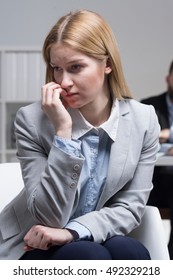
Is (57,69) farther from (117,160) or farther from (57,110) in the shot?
(117,160)

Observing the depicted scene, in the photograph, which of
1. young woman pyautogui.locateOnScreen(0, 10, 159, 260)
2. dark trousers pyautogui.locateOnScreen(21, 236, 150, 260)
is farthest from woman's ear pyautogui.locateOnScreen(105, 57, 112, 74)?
dark trousers pyautogui.locateOnScreen(21, 236, 150, 260)

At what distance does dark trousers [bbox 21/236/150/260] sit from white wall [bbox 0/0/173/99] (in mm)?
2863

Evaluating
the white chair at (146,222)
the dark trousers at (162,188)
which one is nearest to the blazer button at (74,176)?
the white chair at (146,222)

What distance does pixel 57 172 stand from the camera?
1.08 meters

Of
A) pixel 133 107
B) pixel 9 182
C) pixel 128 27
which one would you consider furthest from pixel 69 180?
pixel 128 27

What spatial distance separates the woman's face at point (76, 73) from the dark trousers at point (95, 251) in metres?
0.27

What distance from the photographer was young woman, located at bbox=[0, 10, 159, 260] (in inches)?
42.6

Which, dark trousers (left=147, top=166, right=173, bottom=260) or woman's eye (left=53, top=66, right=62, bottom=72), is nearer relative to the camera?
woman's eye (left=53, top=66, right=62, bottom=72)

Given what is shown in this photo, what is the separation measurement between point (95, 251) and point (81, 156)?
0.59ft

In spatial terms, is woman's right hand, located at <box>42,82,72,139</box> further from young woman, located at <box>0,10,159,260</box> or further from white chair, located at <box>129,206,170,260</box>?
white chair, located at <box>129,206,170,260</box>

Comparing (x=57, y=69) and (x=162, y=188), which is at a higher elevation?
(x=57, y=69)

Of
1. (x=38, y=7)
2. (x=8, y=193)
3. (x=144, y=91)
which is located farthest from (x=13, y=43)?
(x=8, y=193)

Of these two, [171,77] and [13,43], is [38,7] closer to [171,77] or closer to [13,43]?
[13,43]

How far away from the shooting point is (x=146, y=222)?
1289 millimetres
